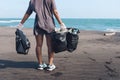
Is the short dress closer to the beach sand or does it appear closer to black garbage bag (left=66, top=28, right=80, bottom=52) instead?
black garbage bag (left=66, top=28, right=80, bottom=52)

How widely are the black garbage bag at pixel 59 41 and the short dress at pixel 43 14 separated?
7.1 inches

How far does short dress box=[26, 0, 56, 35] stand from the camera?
9539 mm

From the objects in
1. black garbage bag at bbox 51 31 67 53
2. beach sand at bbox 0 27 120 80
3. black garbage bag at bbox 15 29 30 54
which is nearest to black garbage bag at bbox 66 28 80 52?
black garbage bag at bbox 51 31 67 53

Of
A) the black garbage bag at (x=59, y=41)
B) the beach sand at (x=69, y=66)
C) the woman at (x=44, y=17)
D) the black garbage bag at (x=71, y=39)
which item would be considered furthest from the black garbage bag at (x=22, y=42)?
the black garbage bag at (x=71, y=39)

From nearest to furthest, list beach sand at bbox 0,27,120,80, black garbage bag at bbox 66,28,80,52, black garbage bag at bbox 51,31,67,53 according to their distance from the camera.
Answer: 1. beach sand at bbox 0,27,120,80
2. black garbage bag at bbox 51,31,67,53
3. black garbage bag at bbox 66,28,80,52

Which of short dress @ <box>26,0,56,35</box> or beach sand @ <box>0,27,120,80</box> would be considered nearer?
beach sand @ <box>0,27,120,80</box>

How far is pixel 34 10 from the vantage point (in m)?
9.60

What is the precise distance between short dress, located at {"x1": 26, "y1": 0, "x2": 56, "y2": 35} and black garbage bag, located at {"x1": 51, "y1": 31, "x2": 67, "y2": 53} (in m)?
0.18

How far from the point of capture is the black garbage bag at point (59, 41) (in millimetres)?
9500

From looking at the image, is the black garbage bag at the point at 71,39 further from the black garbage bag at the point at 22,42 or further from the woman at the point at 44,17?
the black garbage bag at the point at 22,42

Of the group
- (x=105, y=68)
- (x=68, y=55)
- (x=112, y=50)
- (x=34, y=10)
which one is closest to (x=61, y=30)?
(x=34, y=10)

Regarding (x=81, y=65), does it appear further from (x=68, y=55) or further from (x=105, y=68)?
(x=68, y=55)

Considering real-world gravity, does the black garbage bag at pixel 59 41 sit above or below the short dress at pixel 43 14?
below

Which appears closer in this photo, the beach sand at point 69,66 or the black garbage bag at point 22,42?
the beach sand at point 69,66
